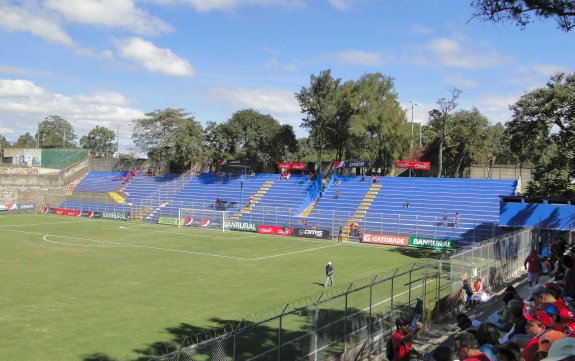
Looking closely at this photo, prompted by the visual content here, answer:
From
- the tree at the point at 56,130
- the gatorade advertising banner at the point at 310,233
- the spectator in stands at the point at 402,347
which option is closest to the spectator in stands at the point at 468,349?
the spectator in stands at the point at 402,347

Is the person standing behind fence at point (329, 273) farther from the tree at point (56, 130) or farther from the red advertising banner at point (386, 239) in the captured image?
the tree at point (56, 130)

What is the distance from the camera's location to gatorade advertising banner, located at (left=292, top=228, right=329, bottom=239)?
45906 millimetres

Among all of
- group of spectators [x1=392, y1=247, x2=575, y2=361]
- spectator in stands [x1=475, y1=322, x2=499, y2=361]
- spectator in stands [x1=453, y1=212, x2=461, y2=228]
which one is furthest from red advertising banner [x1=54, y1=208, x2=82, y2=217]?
spectator in stands [x1=475, y1=322, x2=499, y2=361]

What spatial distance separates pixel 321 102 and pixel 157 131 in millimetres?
27035

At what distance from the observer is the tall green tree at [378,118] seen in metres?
58.4

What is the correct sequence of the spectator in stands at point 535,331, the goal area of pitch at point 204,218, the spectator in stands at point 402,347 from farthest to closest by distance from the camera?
the goal area of pitch at point 204,218
the spectator in stands at point 402,347
the spectator in stands at point 535,331

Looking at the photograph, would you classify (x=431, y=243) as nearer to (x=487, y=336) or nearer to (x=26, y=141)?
(x=487, y=336)

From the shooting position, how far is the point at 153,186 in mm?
69438

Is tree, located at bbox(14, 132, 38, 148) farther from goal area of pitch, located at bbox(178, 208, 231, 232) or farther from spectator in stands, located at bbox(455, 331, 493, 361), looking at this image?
spectator in stands, located at bbox(455, 331, 493, 361)

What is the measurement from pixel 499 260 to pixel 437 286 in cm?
708

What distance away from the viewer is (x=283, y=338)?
15148mm

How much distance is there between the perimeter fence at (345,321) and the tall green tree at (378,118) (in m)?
35.0

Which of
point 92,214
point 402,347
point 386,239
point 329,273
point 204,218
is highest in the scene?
point 402,347

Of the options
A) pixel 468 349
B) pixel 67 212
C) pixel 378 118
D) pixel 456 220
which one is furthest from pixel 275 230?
pixel 468 349
